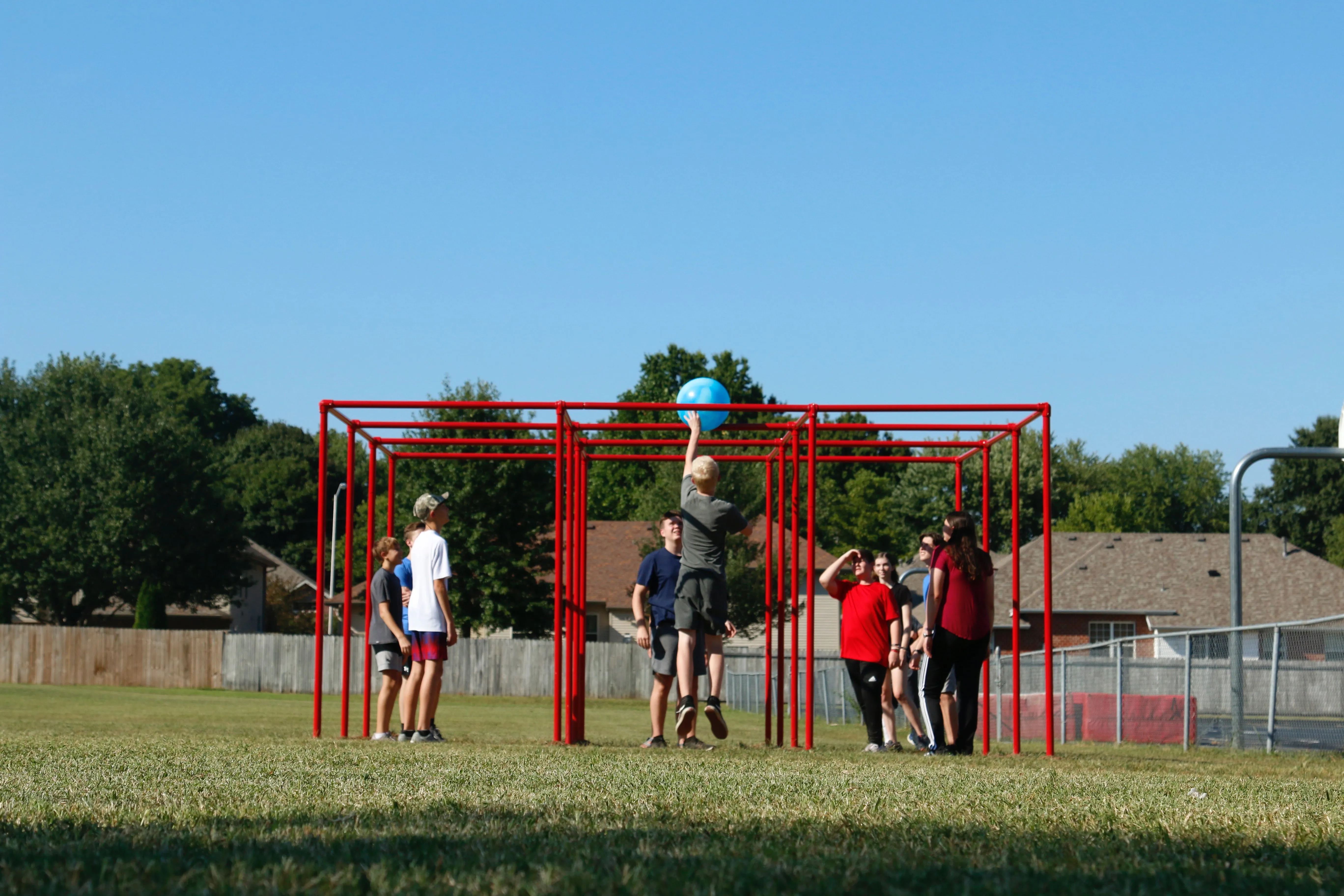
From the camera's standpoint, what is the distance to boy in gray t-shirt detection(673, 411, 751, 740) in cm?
875

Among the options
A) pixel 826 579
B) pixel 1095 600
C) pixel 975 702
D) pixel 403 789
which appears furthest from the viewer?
pixel 1095 600

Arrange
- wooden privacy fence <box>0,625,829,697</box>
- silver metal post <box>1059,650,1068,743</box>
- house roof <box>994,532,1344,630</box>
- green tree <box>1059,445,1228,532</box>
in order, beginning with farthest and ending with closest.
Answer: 1. green tree <box>1059,445,1228,532</box>
2. house roof <box>994,532,1344,630</box>
3. wooden privacy fence <box>0,625,829,697</box>
4. silver metal post <box>1059,650,1068,743</box>

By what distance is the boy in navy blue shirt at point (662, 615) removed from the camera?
9.04m

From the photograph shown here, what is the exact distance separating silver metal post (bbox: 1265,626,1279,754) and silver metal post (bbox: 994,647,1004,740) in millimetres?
2852

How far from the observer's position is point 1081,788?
562 centimetres

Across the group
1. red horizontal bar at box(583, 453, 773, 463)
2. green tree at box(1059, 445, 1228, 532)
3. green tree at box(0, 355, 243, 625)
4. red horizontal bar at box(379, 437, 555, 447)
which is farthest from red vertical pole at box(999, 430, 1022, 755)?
green tree at box(1059, 445, 1228, 532)

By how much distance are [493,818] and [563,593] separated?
583cm

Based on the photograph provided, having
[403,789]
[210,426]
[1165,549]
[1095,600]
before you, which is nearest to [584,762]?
[403,789]

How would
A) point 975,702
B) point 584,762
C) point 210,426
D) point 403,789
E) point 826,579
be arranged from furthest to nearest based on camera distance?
point 210,426 → point 826,579 → point 975,702 → point 584,762 → point 403,789

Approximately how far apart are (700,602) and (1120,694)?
387 inches

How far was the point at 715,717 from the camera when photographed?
8.60 m

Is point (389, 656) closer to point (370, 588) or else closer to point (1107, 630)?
point (370, 588)

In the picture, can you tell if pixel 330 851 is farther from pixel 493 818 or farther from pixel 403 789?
pixel 403 789

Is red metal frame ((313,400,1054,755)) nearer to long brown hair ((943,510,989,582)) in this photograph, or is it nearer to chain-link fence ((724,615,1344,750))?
long brown hair ((943,510,989,582))
